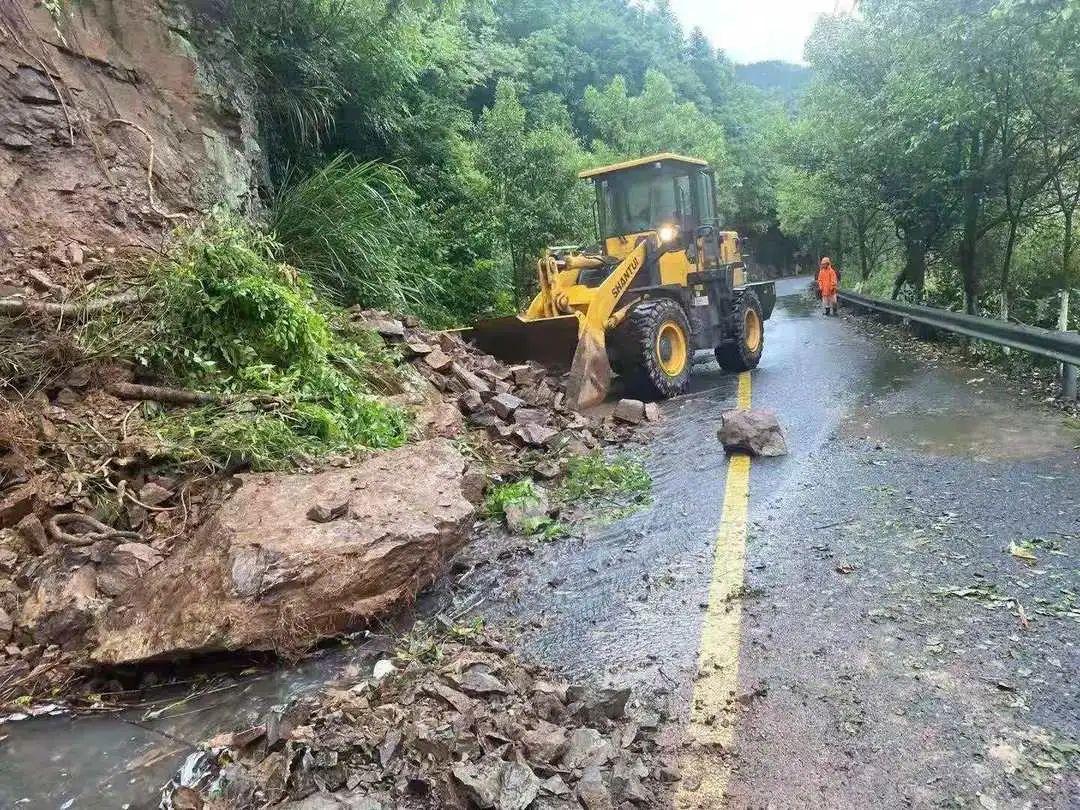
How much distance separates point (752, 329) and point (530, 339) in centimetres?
475

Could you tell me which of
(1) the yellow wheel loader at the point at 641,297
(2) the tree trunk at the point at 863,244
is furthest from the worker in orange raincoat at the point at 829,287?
(1) the yellow wheel loader at the point at 641,297

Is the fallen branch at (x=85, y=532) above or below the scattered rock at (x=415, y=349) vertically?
below

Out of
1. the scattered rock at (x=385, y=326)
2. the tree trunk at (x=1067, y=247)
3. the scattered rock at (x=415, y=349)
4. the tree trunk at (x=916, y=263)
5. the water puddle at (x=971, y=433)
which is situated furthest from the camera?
the tree trunk at (x=916, y=263)

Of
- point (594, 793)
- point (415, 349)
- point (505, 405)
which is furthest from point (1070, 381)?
point (594, 793)

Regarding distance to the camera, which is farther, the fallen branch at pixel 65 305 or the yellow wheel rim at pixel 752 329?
the yellow wheel rim at pixel 752 329

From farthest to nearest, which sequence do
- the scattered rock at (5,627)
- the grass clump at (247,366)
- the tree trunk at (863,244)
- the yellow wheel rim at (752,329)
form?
the tree trunk at (863,244)
the yellow wheel rim at (752,329)
the grass clump at (247,366)
the scattered rock at (5,627)

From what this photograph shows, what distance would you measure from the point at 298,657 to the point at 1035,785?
10.3ft

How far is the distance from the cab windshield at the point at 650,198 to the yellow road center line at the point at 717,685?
23.1 feet

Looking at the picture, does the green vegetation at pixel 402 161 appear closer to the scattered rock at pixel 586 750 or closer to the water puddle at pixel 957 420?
the water puddle at pixel 957 420

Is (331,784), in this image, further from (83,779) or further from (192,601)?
(192,601)

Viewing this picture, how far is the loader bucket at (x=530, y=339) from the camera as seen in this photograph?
9.43 m

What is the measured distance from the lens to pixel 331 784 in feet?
8.29

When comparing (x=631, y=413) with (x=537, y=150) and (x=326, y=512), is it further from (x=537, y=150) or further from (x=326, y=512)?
(x=537, y=150)

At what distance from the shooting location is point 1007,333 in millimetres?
9078
